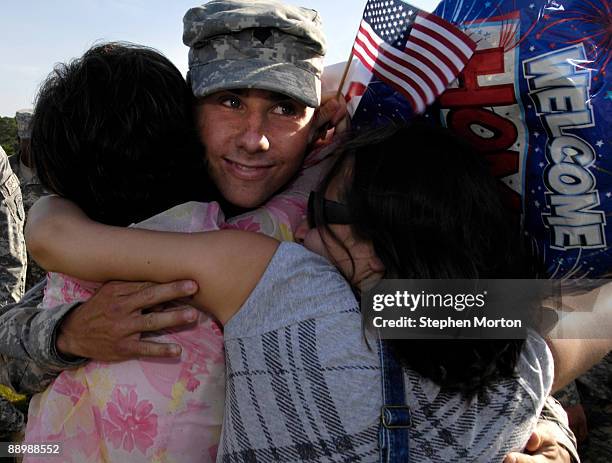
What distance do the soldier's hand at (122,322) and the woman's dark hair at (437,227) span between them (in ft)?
1.52

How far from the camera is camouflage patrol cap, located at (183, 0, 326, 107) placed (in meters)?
2.00

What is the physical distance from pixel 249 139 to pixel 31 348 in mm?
937

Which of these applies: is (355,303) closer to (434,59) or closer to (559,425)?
(434,59)

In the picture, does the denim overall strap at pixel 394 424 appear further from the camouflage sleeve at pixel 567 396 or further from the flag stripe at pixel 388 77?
the camouflage sleeve at pixel 567 396

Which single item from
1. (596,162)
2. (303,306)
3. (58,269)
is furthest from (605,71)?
(58,269)

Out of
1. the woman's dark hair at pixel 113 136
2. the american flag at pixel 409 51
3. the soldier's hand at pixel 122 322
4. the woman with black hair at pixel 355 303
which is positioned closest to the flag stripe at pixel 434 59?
the american flag at pixel 409 51

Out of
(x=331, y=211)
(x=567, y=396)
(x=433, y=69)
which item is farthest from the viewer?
(x=567, y=396)

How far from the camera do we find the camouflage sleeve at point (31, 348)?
5.66 ft

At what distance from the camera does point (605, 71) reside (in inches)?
56.9

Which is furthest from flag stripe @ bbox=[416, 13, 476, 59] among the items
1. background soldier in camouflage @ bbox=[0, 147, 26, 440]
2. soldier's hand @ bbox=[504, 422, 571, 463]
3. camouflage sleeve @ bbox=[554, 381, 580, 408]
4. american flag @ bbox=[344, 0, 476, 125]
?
background soldier in camouflage @ bbox=[0, 147, 26, 440]

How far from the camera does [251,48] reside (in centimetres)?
205

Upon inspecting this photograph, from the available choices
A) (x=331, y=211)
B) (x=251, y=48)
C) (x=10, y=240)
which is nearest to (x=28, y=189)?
(x=10, y=240)

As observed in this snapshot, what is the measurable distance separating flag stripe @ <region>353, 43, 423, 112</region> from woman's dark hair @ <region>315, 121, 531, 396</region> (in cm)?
24

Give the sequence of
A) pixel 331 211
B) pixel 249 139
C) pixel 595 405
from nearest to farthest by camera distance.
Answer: pixel 331 211, pixel 249 139, pixel 595 405
